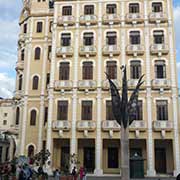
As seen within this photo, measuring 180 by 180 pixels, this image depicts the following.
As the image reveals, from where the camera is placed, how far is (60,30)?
119ft

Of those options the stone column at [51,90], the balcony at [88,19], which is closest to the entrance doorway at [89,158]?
the stone column at [51,90]

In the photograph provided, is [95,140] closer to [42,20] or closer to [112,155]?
[112,155]

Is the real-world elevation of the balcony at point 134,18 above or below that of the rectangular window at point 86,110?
above

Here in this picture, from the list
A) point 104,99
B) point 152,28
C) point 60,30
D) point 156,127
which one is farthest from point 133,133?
point 60,30

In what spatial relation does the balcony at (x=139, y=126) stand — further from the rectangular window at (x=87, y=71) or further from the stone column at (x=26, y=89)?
the stone column at (x=26, y=89)

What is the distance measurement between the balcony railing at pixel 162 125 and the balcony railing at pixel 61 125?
29.6ft

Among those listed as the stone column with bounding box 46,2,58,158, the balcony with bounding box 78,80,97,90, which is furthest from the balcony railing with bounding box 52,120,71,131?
the balcony with bounding box 78,80,97,90

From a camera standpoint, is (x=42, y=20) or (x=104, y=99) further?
(x=42, y=20)

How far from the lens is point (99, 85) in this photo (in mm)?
33844

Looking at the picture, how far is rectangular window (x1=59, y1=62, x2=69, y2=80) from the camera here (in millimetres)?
34881

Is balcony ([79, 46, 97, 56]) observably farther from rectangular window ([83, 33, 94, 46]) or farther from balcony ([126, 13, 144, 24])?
balcony ([126, 13, 144, 24])

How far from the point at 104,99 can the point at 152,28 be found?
9736 mm

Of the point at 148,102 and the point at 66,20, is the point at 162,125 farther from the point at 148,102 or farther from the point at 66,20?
the point at 66,20

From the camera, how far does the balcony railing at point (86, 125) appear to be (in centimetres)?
3250
